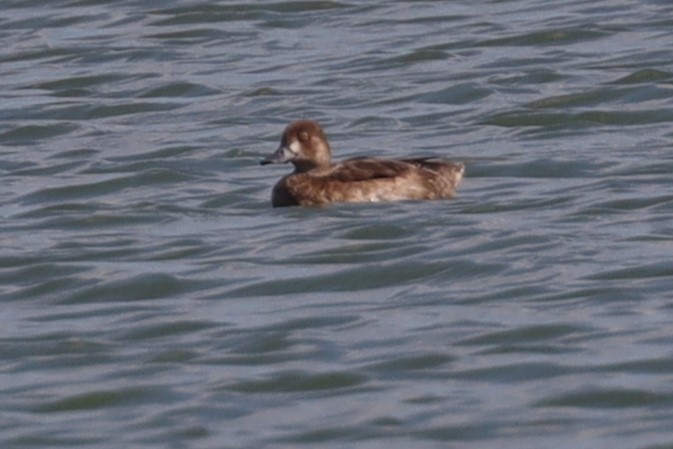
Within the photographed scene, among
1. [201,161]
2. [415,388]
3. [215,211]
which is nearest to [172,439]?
[415,388]

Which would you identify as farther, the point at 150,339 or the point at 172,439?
the point at 150,339

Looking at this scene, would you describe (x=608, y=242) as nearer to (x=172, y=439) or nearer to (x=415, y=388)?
(x=415, y=388)

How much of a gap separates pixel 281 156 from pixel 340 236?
50.9 inches

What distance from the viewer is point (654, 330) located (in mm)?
10695

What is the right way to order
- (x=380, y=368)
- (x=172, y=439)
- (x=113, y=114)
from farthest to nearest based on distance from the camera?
(x=113, y=114)
(x=380, y=368)
(x=172, y=439)

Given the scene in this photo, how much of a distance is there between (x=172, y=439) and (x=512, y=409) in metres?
1.32

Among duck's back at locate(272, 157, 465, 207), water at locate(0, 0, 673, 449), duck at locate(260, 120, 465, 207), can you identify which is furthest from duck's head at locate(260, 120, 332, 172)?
water at locate(0, 0, 673, 449)

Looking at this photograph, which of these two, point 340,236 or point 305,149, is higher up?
point 305,149

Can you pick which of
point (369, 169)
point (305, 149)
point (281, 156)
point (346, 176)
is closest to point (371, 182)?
point (369, 169)

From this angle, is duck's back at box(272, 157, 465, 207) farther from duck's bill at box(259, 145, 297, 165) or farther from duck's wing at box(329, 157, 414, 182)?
duck's bill at box(259, 145, 297, 165)

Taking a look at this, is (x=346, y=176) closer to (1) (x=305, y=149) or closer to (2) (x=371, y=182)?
(2) (x=371, y=182)

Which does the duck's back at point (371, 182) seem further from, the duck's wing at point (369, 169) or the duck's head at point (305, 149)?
the duck's head at point (305, 149)

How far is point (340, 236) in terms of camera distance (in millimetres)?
13297

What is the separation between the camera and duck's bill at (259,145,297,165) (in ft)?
47.3
